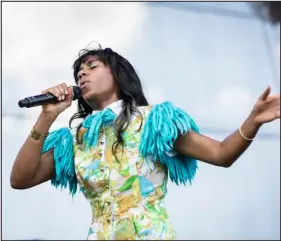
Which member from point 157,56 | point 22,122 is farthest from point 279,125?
point 22,122

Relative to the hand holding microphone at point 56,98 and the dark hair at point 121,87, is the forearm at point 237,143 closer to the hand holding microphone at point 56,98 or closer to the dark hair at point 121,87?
the dark hair at point 121,87

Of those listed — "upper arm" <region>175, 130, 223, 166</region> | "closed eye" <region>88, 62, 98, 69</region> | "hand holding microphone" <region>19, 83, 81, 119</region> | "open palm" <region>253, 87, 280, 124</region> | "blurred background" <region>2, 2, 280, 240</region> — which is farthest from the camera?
"blurred background" <region>2, 2, 280, 240</region>

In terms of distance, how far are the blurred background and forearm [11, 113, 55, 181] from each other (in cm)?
126

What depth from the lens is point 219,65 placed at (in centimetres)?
353

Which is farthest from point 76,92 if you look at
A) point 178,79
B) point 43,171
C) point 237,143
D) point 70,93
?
point 178,79

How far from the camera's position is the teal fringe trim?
5.54 feet

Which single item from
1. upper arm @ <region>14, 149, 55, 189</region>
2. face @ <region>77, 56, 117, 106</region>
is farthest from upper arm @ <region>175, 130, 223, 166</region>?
upper arm @ <region>14, 149, 55, 189</region>

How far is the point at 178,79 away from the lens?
11.3 feet

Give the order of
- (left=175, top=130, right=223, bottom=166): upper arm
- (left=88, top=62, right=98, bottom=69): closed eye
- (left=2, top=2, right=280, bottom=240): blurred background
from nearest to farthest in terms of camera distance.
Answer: (left=175, top=130, right=223, bottom=166): upper arm → (left=88, top=62, right=98, bottom=69): closed eye → (left=2, top=2, right=280, bottom=240): blurred background

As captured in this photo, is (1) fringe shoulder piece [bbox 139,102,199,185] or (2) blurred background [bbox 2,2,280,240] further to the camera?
(2) blurred background [bbox 2,2,280,240]

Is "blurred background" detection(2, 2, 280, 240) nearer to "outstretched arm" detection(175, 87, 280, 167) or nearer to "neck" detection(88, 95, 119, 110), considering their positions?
"neck" detection(88, 95, 119, 110)

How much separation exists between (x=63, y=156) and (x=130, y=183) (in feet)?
0.80

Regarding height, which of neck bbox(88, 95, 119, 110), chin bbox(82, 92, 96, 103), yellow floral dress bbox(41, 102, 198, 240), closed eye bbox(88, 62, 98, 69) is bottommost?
yellow floral dress bbox(41, 102, 198, 240)

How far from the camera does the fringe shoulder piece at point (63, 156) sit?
5.69 feet
